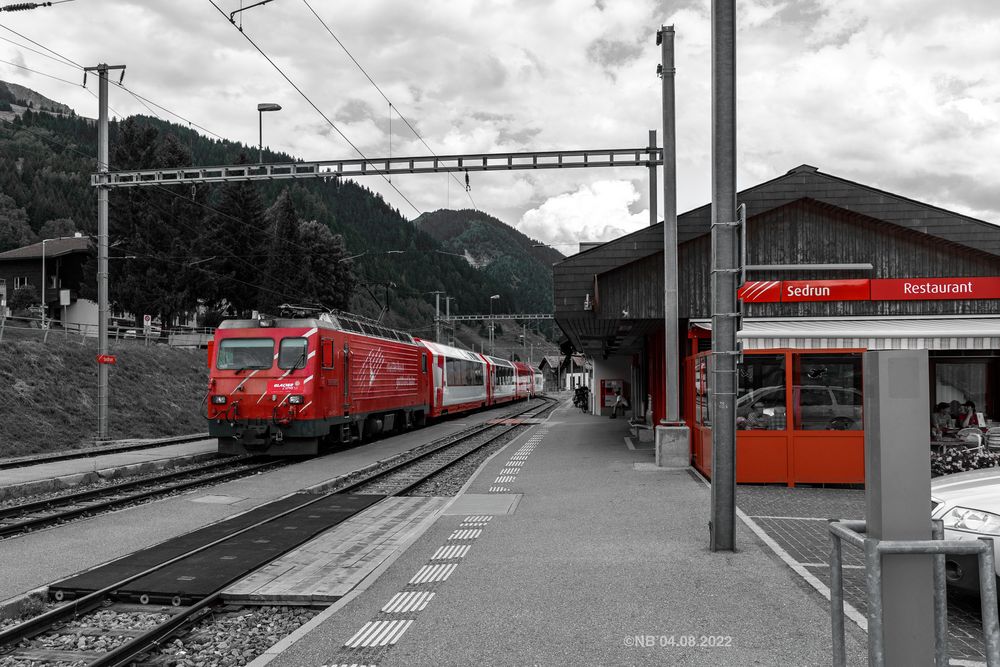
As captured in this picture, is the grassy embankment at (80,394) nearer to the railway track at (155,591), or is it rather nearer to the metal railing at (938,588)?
the railway track at (155,591)

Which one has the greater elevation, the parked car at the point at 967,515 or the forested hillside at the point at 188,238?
the forested hillside at the point at 188,238

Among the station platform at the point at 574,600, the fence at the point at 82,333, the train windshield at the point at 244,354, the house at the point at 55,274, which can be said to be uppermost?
the house at the point at 55,274

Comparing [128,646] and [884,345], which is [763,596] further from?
[884,345]

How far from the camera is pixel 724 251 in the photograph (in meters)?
8.04

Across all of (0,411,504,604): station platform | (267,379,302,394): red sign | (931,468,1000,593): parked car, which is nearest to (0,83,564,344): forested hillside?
(267,379,302,394): red sign

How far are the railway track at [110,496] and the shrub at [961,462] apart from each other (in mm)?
10814

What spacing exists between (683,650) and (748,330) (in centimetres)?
879

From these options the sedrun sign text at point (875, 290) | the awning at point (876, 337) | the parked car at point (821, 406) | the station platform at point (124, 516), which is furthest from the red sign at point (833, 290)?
the station platform at point (124, 516)

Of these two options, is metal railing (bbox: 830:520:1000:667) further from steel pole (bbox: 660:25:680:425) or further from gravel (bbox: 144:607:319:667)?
steel pole (bbox: 660:25:680:425)

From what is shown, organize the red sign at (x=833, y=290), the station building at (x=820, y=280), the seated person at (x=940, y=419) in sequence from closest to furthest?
the seated person at (x=940, y=419)
the station building at (x=820, y=280)
the red sign at (x=833, y=290)

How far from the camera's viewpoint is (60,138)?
135375 millimetres

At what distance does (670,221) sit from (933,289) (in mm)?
5271

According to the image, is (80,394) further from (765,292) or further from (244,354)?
(765,292)

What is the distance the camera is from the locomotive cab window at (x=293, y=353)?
17328 mm
